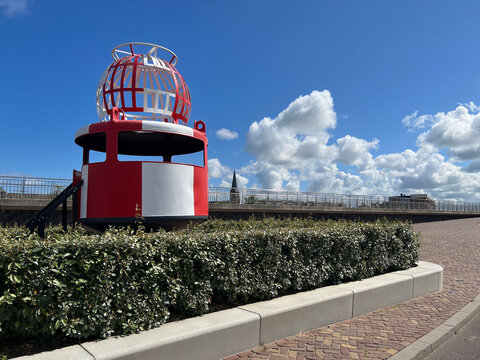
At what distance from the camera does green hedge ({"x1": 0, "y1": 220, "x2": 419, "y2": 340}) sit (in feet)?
12.3

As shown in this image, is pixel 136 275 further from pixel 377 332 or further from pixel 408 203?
pixel 408 203

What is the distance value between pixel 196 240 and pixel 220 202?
48.0 ft

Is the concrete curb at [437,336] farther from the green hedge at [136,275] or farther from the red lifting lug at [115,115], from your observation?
the red lifting lug at [115,115]

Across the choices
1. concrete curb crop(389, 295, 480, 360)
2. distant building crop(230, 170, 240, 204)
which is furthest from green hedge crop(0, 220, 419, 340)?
distant building crop(230, 170, 240, 204)

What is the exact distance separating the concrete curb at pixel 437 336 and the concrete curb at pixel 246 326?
216mm

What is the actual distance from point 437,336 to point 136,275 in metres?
4.63

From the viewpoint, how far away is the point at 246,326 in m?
4.76

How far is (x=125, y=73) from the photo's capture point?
23.2ft

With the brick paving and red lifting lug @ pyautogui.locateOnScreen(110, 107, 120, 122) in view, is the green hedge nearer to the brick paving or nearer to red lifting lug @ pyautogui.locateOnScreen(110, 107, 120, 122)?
the brick paving

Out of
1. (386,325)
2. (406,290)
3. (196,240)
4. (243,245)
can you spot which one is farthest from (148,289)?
(406,290)

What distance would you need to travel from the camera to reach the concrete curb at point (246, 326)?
3.80 metres

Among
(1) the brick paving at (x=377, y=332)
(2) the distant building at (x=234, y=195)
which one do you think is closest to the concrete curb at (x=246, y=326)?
(1) the brick paving at (x=377, y=332)

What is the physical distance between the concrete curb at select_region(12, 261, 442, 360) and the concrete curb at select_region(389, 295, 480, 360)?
0.22 meters

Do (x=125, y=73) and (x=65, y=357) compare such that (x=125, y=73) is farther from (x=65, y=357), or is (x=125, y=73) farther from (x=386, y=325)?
(x=386, y=325)
